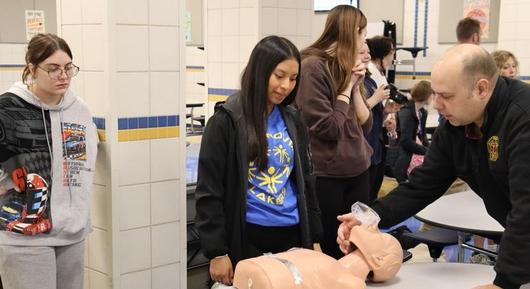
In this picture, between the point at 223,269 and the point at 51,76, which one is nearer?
the point at 223,269

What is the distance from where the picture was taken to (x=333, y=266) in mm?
1802

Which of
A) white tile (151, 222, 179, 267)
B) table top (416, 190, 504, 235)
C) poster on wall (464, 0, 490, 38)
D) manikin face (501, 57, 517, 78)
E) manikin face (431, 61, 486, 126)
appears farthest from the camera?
poster on wall (464, 0, 490, 38)

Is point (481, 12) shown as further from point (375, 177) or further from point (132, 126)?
point (132, 126)

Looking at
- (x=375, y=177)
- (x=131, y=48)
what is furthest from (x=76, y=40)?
(x=375, y=177)

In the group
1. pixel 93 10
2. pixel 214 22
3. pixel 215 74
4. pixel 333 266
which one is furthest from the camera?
pixel 215 74

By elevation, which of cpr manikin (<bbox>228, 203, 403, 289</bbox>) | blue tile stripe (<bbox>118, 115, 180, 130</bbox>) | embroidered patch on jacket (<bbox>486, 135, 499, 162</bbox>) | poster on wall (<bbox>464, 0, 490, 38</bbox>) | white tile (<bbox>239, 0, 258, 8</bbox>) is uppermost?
poster on wall (<bbox>464, 0, 490, 38</bbox>)

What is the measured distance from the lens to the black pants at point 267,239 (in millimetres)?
2414

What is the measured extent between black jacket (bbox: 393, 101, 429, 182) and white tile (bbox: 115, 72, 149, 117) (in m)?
3.03

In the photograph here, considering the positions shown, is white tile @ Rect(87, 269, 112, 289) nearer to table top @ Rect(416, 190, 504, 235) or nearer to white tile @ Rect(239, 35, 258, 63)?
table top @ Rect(416, 190, 504, 235)

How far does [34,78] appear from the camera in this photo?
2.55 meters

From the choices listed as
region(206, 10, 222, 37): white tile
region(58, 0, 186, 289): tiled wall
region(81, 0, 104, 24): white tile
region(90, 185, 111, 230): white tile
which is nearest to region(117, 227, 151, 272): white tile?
region(58, 0, 186, 289): tiled wall

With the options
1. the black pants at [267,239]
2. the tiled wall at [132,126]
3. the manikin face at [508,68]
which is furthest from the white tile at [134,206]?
the manikin face at [508,68]

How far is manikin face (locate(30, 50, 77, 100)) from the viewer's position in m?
2.53

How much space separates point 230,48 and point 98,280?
7.81 ft
